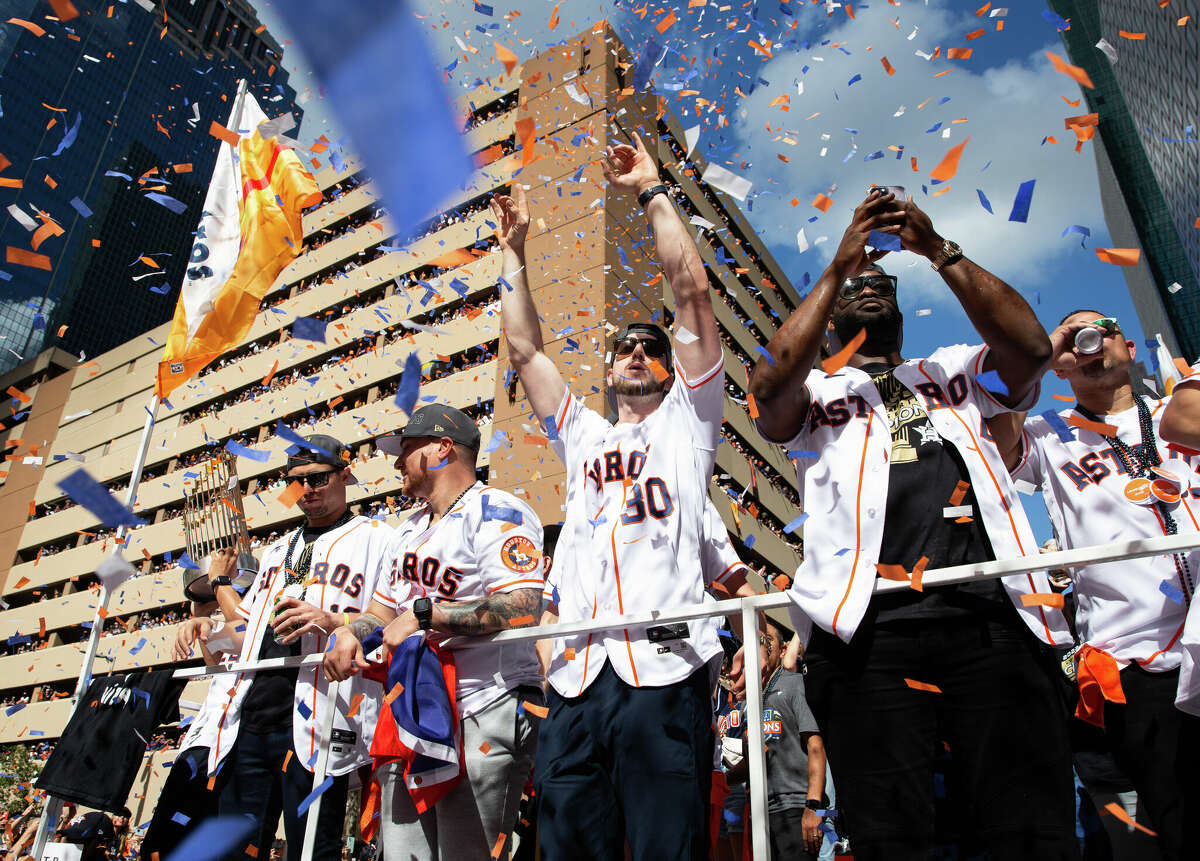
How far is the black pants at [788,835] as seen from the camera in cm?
414

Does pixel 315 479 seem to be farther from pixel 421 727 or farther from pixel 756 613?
pixel 756 613

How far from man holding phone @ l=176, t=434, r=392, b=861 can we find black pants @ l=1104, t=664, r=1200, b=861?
2537 mm

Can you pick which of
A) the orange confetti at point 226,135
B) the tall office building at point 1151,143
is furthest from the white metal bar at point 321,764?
the tall office building at point 1151,143

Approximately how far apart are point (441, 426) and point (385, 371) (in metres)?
30.5

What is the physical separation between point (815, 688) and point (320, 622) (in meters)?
2.08

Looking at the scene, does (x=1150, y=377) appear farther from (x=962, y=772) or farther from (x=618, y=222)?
(x=618, y=222)

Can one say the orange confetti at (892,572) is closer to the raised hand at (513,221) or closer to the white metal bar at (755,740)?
the white metal bar at (755,740)

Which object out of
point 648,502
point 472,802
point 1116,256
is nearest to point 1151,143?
point 1116,256

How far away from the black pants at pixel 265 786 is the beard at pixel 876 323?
266 cm

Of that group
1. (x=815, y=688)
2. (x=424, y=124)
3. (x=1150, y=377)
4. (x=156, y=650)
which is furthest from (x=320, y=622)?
(x=156, y=650)

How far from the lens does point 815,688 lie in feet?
6.12

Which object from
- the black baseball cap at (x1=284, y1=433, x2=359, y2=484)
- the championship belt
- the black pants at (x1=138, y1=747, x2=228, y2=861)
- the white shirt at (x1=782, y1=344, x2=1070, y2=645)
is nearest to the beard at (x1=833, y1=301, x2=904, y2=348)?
the white shirt at (x1=782, y1=344, x2=1070, y2=645)

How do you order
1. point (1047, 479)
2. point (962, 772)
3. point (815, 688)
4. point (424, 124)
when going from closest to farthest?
point (962, 772) → point (815, 688) → point (1047, 479) → point (424, 124)

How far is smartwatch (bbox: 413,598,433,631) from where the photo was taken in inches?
108
